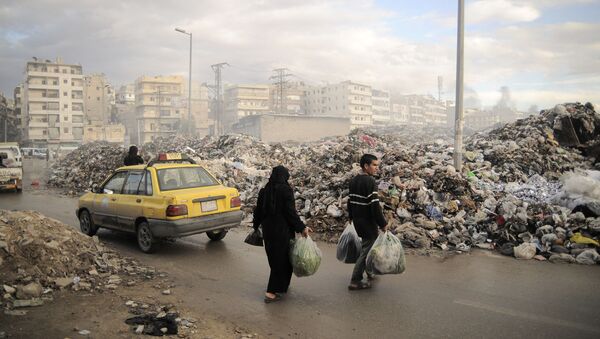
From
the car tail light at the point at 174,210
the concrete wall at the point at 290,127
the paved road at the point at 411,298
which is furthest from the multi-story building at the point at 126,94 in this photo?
the paved road at the point at 411,298

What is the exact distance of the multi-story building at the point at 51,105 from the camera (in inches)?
3349

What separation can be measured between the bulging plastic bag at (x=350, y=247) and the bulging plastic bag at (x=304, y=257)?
2.50ft

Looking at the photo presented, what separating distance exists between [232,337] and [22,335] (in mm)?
2185

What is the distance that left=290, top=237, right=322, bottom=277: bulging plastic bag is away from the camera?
17.5 feet

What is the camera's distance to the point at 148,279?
6410mm

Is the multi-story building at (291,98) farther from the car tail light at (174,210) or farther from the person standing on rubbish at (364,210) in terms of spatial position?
the person standing on rubbish at (364,210)

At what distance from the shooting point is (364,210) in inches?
227

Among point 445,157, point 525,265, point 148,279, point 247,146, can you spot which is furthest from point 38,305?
point 247,146

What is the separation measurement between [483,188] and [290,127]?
51.8 m

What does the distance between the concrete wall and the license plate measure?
51099mm

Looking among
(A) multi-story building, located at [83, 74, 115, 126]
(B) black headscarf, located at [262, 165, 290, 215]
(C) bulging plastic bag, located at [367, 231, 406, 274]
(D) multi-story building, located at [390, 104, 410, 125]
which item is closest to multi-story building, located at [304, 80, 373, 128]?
(D) multi-story building, located at [390, 104, 410, 125]

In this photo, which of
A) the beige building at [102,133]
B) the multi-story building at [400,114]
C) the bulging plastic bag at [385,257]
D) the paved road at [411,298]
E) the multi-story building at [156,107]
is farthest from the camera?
the multi-story building at [400,114]

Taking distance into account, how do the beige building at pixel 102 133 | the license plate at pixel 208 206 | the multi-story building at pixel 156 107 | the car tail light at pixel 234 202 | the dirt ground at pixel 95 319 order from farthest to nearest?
the multi-story building at pixel 156 107
the beige building at pixel 102 133
the car tail light at pixel 234 202
the license plate at pixel 208 206
the dirt ground at pixel 95 319

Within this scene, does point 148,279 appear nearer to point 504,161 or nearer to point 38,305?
point 38,305
